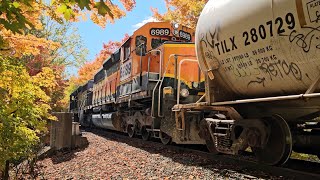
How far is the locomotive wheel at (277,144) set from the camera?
4.86 meters

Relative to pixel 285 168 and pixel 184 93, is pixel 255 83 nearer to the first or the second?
pixel 285 168

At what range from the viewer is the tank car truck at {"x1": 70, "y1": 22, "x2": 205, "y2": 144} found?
27.4 feet

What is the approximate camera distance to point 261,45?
4.35 meters

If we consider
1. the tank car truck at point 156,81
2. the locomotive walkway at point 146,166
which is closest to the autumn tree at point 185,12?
the tank car truck at point 156,81

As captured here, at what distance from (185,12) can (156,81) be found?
11.2 meters

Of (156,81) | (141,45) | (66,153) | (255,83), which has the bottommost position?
(66,153)

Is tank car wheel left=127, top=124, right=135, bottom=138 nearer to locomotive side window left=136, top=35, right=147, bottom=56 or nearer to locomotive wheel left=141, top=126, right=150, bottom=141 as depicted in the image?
locomotive wheel left=141, top=126, right=150, bottom=141

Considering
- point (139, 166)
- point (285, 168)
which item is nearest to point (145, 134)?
point (139, 166)

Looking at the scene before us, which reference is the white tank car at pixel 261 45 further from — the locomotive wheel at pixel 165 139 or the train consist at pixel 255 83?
the locomotive wheel at pixel 165 139

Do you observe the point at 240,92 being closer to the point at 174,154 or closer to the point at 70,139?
the point at 174,154

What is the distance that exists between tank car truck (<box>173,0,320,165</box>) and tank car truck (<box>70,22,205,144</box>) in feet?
5.00

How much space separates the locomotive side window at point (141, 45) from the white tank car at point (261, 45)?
170 inches

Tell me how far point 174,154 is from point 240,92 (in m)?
3.12

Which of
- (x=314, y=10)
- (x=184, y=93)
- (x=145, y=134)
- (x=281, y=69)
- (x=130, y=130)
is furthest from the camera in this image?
(x=130, y=130)
